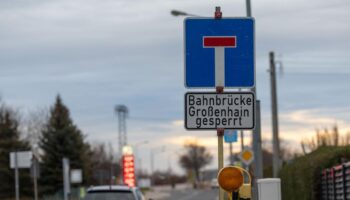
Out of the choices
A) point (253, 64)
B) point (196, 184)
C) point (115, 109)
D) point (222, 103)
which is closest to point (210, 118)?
point (222, 103)

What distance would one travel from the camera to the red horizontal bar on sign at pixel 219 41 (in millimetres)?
8492

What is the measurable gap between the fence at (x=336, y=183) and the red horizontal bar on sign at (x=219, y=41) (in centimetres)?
760

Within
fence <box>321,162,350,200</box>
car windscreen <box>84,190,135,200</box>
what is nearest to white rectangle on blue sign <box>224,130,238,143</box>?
fence <box>321,162,350,200</box>

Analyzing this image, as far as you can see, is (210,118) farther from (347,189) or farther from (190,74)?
(347,189)

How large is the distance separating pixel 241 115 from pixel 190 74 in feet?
2.35

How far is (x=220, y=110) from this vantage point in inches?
326

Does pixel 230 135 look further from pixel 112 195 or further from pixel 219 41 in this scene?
pixel 219 41

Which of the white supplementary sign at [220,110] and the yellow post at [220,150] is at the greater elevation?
the white supplementary sign at [220,110]

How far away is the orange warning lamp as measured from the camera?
7.64 m

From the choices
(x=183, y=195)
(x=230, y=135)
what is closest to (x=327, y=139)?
(x=230, y=135)

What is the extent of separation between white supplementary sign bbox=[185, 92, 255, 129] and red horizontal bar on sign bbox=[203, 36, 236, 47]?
1.81ft

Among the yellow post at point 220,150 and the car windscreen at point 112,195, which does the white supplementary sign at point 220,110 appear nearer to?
the yellow post at point 220,150

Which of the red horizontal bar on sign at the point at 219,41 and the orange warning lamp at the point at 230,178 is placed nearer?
the orange warning lamp at the point at 230,178

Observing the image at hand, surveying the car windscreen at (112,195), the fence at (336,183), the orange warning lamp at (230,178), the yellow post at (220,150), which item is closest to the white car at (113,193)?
the car windscreen at (112,195)
